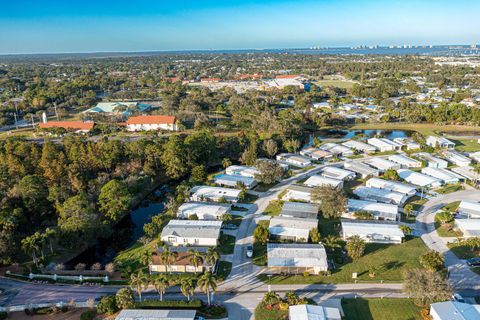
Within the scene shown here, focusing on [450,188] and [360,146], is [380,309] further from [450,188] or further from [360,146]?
[360,146]

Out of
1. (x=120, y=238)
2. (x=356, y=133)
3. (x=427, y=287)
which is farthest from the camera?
(x=356, y=133)

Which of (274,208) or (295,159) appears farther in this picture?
(295,159)

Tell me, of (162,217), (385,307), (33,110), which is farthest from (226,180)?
(33,110)

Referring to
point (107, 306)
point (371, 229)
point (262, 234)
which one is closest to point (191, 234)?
point (262, 234)

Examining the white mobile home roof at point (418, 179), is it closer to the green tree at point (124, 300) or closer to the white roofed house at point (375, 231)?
the white roofed house at point (375, 231)

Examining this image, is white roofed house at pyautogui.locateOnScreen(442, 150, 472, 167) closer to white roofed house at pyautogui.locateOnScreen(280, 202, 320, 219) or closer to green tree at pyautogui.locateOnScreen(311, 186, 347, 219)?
green tree at pyautogui.locateOnScreen(311, 186, 347, 219)

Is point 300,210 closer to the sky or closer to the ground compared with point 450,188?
closer to the sky

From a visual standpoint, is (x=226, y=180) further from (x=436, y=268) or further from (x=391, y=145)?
(x=391, y=145)
